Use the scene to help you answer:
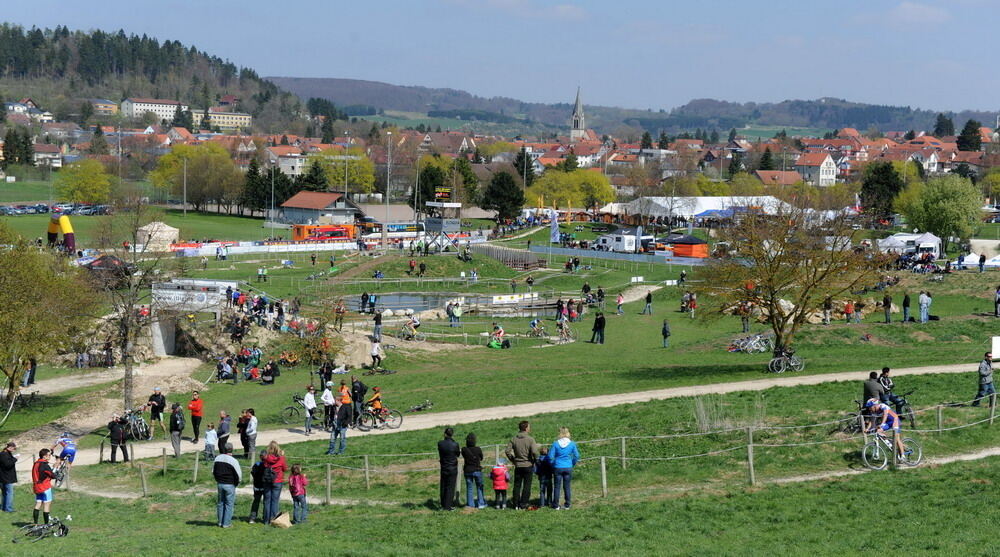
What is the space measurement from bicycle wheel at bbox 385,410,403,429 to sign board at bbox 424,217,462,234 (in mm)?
47554

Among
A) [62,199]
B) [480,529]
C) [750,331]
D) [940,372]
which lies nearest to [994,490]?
[480,529]

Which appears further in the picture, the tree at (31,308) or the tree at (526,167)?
the tree at (526,167)

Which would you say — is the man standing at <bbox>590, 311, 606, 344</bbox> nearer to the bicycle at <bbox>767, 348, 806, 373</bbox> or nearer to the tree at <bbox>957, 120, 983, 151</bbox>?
the bicycle at <bbox>767, 348, 806, 373</bbox>

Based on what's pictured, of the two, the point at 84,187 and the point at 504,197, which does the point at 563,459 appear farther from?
the point at 84,187

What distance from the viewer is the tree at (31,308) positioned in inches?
1094

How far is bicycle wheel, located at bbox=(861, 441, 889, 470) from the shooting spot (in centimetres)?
1756

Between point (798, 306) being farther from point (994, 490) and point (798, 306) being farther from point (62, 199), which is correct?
point (62, 199)

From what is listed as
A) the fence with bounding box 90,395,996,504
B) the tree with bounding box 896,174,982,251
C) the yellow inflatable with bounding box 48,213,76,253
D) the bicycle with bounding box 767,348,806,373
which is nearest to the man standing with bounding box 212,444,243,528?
the fence with bounding box 90,395,996,504

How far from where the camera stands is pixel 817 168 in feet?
631

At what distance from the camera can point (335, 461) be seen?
20703 millimetres

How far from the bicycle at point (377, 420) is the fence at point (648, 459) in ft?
11.3

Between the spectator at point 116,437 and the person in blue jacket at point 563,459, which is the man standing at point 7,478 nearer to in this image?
the spectator at point 116,437

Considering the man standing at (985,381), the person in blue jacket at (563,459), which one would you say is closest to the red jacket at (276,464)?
the person in blue jacket at (563,459)

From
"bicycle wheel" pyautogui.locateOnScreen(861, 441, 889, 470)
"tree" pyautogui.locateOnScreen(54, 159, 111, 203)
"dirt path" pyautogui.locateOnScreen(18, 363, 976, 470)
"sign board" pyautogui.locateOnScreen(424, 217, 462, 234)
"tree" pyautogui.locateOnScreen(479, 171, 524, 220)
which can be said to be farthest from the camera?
"tree" pyautogui.locateOnScreen(54, 159, 111, 203)
